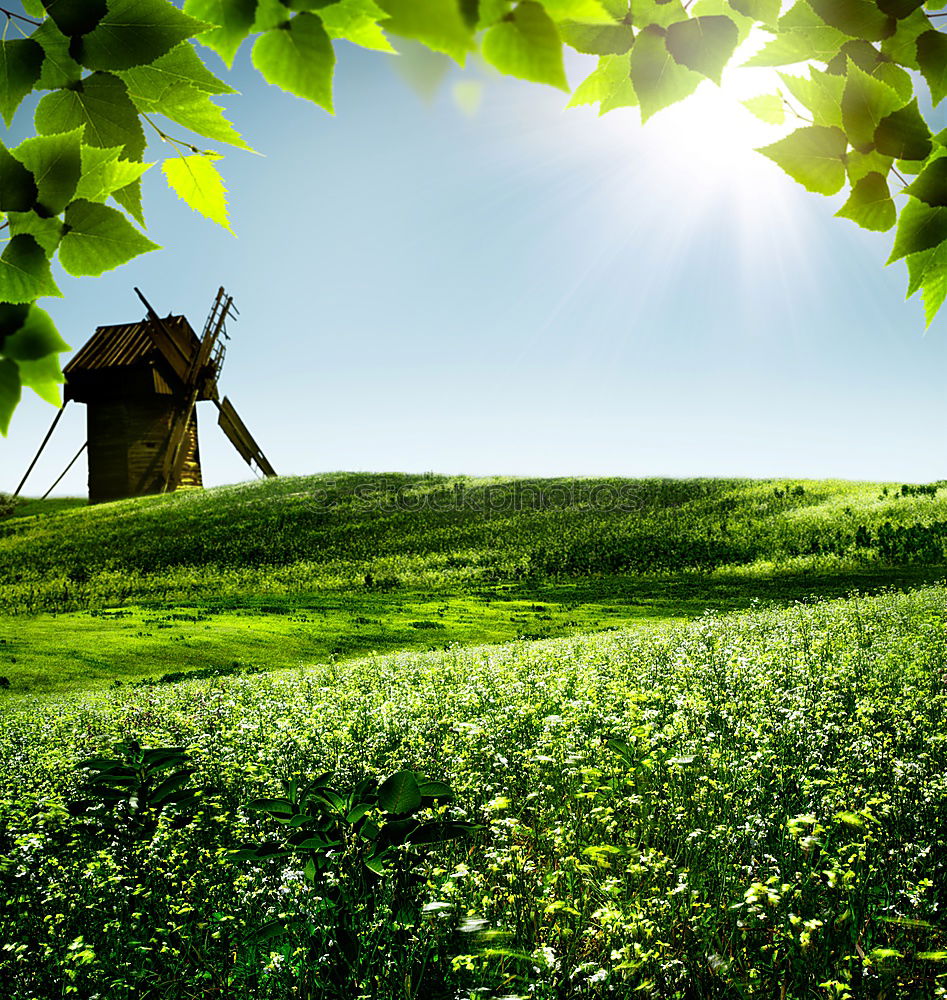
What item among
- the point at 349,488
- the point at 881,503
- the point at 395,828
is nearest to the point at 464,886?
the point at 395,828

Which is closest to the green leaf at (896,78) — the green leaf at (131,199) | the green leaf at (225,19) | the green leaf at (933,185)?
the green leaf at (933,185)

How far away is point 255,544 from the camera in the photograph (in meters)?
32.4

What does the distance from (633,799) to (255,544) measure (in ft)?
102

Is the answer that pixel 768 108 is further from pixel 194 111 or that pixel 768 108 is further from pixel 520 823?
pixel 520 823

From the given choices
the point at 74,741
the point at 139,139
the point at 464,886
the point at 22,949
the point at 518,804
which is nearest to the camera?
the point at 139,139

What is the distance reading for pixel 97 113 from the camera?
966mm

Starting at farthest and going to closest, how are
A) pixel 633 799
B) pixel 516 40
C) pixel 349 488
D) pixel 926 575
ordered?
1. pixel 349 488
2. pixel 926 575
3. pixel 633 799
4. pixel 516 40

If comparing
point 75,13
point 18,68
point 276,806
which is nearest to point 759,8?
point 75,13

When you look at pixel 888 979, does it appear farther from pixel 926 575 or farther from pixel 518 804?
pixel 926 575

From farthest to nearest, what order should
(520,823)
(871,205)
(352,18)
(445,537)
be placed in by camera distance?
1. (445,537)
2. (520,823)
3. (871,205)
4. (352,18)

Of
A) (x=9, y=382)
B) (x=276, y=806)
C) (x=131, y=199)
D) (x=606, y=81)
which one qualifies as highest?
(x=606, y=81)

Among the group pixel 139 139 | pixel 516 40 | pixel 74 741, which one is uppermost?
pixel 139 139

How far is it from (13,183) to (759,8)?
129 cm

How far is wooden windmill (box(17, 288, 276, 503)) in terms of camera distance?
1495 inches
